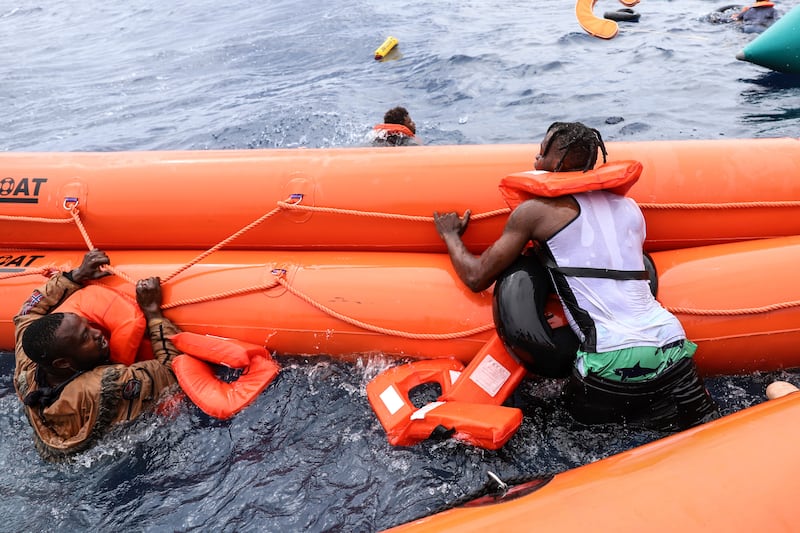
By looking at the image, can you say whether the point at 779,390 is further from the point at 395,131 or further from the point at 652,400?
the point at 395,131

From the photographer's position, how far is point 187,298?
3037 mm

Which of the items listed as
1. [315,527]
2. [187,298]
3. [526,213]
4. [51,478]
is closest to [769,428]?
[526,213]

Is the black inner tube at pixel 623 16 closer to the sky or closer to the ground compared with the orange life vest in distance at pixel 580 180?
closer to the ground

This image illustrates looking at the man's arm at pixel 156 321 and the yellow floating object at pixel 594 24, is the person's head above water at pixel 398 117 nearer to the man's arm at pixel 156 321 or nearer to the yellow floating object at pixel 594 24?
the man's arm at pixel 156 321

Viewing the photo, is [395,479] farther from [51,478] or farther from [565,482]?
[51,478]

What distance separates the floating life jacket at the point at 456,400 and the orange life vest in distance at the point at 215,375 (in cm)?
57

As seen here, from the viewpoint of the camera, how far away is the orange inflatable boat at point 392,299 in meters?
2.64

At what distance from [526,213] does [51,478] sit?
2.36 meters

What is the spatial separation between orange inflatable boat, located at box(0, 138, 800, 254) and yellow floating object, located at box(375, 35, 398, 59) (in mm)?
5918

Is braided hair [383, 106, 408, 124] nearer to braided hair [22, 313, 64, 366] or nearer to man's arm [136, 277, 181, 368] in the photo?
man's arm [136, 277, 181, 368]

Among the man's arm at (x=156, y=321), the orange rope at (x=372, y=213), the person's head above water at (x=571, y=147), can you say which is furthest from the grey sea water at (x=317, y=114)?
the person's head above water at (x=571, y=147)

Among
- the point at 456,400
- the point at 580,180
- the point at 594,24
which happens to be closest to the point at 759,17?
the point at 594,24

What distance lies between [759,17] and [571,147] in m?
7.62

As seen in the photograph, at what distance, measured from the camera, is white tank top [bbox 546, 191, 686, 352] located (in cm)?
234
